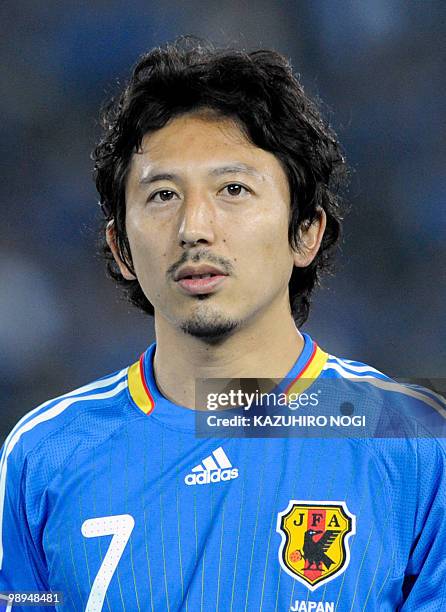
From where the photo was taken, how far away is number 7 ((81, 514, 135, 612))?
198cm

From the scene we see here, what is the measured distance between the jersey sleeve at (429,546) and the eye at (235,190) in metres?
0.68

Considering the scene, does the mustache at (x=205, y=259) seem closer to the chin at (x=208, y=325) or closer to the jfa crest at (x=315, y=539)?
the chin at (x=208, y=325)

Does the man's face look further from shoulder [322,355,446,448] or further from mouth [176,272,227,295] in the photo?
shoulder [322,355,446,448]

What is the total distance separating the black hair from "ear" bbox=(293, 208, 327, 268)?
0.02 metres

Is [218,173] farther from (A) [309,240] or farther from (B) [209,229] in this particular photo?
(A) [309,240]

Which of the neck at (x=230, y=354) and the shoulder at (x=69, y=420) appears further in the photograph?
the shoulder at (x=69, y=420)

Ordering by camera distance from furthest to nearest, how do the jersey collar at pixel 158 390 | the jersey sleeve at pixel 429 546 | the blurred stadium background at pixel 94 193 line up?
the blurred stadium background at pixel 94 193 → the jersey collar at pixel 158 390 → the jersey sleeve at pixel 429 546

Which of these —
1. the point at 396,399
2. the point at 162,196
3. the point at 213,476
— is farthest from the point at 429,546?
the point at 162,196

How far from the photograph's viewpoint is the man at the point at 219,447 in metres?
1.91

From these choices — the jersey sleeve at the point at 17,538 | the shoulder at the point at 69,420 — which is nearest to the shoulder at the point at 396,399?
the shoulder at the point at 69,420

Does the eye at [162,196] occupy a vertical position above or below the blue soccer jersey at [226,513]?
above

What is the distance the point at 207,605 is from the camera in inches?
74.8

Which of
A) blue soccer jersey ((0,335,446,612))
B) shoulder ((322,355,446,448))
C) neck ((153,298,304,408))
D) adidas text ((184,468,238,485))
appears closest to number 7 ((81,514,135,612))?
blue soccer jersey ((0,335,446,612))

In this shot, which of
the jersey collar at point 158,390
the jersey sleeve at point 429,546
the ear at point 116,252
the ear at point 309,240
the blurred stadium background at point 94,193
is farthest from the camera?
the blurred stadium background at point 94,193
